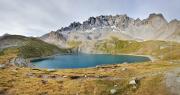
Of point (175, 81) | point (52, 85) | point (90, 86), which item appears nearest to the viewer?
point (175, 81)

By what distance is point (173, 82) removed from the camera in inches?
2657

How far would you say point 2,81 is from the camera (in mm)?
84188

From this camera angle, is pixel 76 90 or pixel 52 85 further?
pixel 52 85

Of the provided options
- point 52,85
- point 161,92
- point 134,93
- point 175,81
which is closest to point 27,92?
point 52,85

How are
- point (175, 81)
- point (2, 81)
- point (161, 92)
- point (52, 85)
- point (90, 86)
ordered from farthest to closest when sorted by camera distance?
point (2, 81) → point (52, 85) → point (90, 86) → point (175, 81) → point (161, 92)

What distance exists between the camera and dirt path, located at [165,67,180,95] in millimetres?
62694

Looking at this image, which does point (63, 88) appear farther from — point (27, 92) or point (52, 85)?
point (27, 92)

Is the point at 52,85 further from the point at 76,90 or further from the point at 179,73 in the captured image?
the point at 179,73

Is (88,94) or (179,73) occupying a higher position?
(179,73)

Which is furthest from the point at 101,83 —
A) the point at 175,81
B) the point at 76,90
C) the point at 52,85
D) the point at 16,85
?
the point at 16,85

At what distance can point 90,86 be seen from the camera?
2859 inches

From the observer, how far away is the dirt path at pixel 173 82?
206 ft

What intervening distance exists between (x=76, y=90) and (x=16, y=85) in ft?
72.7

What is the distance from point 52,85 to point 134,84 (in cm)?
2587
